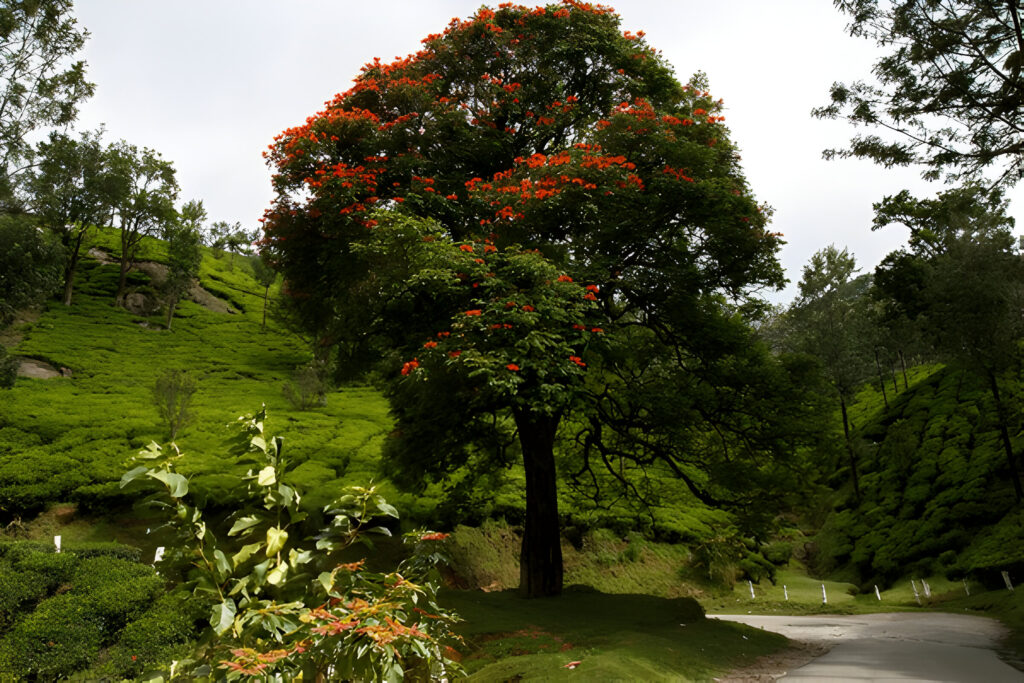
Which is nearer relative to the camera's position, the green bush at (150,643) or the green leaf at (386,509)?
the green leaf at (386,509)

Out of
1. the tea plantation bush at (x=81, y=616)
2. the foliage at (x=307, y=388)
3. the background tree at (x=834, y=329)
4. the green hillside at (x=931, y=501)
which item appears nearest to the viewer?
the tea plantation bush at (x=81, y=616)

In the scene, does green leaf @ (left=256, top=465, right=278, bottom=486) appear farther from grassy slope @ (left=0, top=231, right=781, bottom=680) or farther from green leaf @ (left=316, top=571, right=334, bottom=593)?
grassy slope @ (left=0, top=231, right=781, bottom=680)

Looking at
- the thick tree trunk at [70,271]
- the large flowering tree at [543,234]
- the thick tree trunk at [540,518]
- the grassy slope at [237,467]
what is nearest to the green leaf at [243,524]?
the grassy slope at [237,467]

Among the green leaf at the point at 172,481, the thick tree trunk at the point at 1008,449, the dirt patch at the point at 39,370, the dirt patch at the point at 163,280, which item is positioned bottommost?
the green leaf at the point at 172,481

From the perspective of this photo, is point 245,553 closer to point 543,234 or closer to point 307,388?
point 543,234

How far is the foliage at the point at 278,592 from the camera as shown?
7.61 feet

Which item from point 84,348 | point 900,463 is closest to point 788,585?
point 900,463

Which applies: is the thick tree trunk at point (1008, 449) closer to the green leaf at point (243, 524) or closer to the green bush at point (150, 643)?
the green bush at point (150, 643)

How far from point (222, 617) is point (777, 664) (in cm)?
1022

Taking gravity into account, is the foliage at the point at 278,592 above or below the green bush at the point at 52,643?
above

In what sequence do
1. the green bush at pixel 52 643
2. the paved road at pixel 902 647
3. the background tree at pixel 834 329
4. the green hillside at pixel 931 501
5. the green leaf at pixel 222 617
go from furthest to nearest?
the background tree at pixel 834 329
the green hillside at pixel 931 501
the green bush at pixel 52 643
the paved road at pixel 902 647
the green leaf at pixel 222 617

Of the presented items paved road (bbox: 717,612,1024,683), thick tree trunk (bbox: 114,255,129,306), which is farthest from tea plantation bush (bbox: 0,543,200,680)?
thick tree trunk (bbox: 114,255,129,306)

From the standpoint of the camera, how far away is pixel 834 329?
36.6 metres

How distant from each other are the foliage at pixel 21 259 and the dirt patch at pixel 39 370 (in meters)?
6.47
